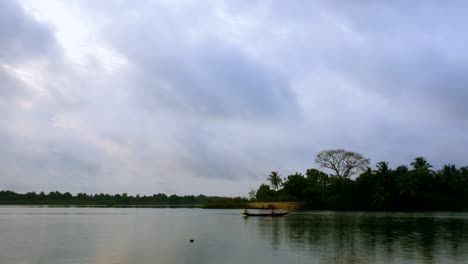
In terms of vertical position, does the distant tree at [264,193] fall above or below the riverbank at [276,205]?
above

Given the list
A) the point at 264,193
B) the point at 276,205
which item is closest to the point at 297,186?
the point at 276,205

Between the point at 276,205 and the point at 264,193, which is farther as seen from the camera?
the point at 264,193

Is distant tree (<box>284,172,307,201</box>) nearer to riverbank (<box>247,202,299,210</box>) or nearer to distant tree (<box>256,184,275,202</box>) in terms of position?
riverbank (<box>247,202,299,210</box>)

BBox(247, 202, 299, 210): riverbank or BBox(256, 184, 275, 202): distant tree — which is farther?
BBox(256, 184, 275, 202): distant tree

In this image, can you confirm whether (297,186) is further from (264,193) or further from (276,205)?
(264,193)

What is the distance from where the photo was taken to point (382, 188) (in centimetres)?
11600

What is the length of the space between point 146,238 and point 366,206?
92167 millimetres

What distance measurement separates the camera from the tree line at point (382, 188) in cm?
11725

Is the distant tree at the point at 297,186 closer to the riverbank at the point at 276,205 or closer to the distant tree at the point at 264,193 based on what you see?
the riverbank at the point at 276,205

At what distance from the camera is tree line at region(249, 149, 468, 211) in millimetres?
117250

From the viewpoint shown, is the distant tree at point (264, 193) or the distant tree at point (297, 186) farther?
the distant tree at point (264, 193)

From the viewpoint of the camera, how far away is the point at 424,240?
3700 centimetres

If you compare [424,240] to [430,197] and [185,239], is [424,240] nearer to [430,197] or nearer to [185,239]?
[185,239]

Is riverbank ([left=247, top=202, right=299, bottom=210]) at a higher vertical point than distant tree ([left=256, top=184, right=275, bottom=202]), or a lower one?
lower
